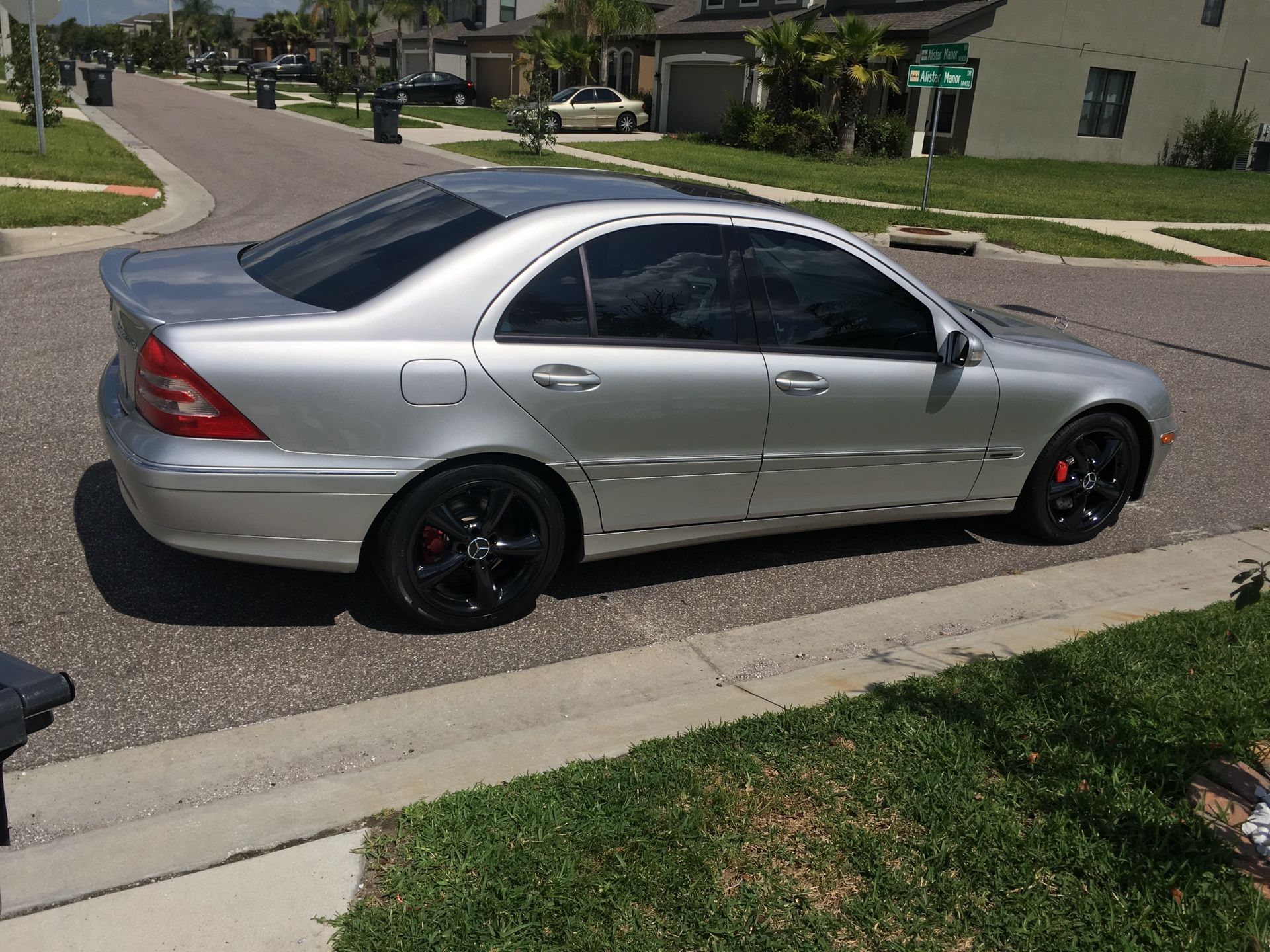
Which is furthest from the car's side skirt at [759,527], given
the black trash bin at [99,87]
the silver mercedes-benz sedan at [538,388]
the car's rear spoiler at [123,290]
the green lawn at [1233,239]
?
the black trash bin at [99,87]

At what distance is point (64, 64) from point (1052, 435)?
46.1m

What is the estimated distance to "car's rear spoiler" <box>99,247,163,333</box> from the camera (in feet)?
13.2

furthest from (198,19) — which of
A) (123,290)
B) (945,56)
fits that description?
(123,290)

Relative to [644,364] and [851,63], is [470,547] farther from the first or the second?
[851,63]

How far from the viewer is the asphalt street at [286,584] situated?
4008mm

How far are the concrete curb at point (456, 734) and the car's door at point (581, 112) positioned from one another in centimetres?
3429

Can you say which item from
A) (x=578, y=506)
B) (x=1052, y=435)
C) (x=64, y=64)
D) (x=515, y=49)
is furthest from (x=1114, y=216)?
(x=64, y=64)

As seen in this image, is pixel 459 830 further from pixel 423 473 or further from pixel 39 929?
pixel 423 473

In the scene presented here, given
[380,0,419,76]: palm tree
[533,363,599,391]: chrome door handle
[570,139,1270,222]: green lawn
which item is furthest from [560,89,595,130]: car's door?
[533,363,599,391]: chrome door handle

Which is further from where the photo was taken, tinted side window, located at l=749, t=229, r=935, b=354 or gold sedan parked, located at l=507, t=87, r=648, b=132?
gold sedan parked, located at l=507, t=87, r=648, b=132

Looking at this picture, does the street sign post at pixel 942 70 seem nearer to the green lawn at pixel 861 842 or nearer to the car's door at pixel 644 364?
the car's door at pixel 644 364

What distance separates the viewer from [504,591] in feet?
14.6

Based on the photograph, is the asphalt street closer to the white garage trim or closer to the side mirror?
the side mirror

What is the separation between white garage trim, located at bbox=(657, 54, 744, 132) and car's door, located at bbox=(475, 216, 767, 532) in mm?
34791
